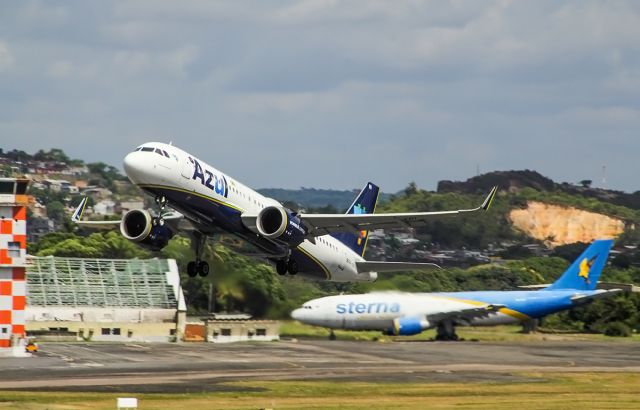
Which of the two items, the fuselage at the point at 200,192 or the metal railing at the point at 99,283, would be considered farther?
the metal railing at the point at 99,283

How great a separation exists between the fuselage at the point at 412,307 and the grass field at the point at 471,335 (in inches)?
43.5

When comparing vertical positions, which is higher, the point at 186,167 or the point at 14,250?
the point at 186,167

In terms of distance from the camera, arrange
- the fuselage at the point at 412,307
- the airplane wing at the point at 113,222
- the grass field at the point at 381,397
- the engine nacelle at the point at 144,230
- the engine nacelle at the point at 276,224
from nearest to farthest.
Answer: the grass field at the point at 381,397 < the engine nacelle at the point at 276,224 < the engine nacelle at the point at 144,230 < the airplane wing at the point at 113,222 < the fuselage at the point at 412,307

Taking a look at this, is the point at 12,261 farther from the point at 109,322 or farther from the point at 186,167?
the point at 186,167

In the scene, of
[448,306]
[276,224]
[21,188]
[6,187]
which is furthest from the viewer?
[448,306]

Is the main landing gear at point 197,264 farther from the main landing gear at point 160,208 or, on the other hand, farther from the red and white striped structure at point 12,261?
the red and white striped structure at point 12,261

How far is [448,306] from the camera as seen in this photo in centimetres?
10188

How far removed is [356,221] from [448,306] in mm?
37351

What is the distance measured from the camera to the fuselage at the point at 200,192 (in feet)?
194

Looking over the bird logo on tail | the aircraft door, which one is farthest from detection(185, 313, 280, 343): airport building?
the aircraft door

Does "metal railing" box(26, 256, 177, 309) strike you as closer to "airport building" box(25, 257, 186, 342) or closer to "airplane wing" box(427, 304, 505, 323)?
"airport building" box(25, 257, 186, 342)

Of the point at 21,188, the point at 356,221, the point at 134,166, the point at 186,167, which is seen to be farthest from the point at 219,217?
the point at 21,188

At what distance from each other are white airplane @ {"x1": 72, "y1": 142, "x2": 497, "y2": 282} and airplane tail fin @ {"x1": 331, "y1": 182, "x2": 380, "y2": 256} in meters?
6.05

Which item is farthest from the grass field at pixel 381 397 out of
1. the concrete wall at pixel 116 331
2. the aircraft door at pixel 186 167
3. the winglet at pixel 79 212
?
the concrete wall at pixel 116 331
